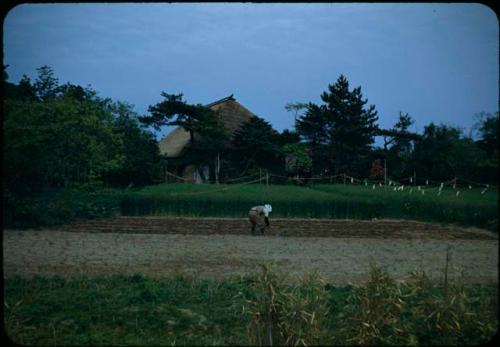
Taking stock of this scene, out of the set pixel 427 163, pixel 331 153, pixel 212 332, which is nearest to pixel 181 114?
pixel 331 153

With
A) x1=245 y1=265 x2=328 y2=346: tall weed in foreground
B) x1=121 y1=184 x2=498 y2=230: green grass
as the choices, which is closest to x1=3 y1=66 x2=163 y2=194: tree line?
x1=121 y1=184 x2=498 y2=230: green grass

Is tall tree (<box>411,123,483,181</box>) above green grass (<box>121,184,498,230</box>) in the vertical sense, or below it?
A: above

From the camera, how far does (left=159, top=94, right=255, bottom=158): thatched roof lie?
88.0 ft

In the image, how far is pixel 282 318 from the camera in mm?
3637

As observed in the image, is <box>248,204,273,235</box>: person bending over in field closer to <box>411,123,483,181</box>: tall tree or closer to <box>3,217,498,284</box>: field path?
<box>3,217,498,284</box>: field path

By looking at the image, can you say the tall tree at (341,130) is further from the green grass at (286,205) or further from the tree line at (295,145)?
the green grass at (286,205)

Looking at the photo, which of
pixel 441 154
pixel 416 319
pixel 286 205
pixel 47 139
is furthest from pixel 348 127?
pixel 416 319

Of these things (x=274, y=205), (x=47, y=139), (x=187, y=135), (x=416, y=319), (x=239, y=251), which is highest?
(x=187, y=135)

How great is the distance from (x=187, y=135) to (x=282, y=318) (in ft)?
79.2

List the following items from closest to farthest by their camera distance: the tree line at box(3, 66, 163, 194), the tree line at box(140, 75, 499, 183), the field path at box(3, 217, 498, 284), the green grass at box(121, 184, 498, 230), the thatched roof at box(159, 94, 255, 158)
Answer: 1. the field path at box(3, 217, 498, 284)
2. the tree line at box(3, 66, 163, 194)
3. the green grass at box(121, 184, 498, 230)
4. the tree line at box(140, 75, 499, 183)
5. the thatched roof at box(159, 94, 255, 158)

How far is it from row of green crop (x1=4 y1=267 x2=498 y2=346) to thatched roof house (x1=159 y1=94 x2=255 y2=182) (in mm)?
19326

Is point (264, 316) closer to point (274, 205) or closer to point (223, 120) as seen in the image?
point (274, 205)

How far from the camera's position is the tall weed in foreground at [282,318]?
3574 mm

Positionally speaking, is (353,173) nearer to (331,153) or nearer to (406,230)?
(331,153)
